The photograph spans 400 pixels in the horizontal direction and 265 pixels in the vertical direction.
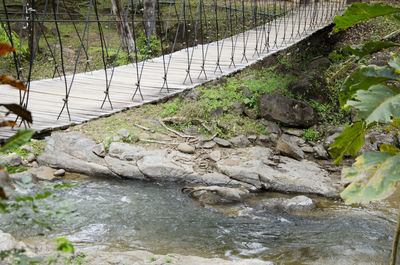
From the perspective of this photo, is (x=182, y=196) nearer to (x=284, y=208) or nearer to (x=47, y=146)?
(x=284, y=208)

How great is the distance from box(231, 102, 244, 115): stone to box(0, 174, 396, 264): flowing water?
4.49ft

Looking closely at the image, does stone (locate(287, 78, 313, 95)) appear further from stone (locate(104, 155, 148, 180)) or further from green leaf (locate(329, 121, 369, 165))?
green leaf (locate(329, 121, 369, 165))

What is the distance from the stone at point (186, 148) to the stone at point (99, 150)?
2.18 feet

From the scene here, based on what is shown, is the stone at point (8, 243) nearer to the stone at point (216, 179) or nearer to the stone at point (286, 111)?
the stone at point (216, 179)

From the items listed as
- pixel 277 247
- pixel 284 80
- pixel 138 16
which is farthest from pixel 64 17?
pixel 277 247

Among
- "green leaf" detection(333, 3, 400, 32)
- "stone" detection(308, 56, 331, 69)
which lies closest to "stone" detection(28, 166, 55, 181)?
"green leaf" detection(333, 3, 400, 32)

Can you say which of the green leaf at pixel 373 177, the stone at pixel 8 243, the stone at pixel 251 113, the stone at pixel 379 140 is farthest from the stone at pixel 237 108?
the green leaf at pixel 373 177

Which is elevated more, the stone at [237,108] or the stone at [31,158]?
the stone at [237,108]

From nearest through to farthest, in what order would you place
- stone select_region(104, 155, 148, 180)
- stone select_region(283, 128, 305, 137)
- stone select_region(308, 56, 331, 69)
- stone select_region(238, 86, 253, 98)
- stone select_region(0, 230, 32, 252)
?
stone select_region(0, 230, 32, 252) < stone select_region(104, 155, 148, 180) < stone select_region(283, 128, 305, 137) < stone select_region(238, 86, 253, 98) < stone select_region(308, 56, 331, 69)

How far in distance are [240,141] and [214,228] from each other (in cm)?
134

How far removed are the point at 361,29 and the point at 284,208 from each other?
174 inches

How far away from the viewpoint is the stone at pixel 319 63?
17.8ft

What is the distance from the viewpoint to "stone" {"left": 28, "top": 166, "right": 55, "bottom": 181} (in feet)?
10.5

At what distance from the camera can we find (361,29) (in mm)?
6422
